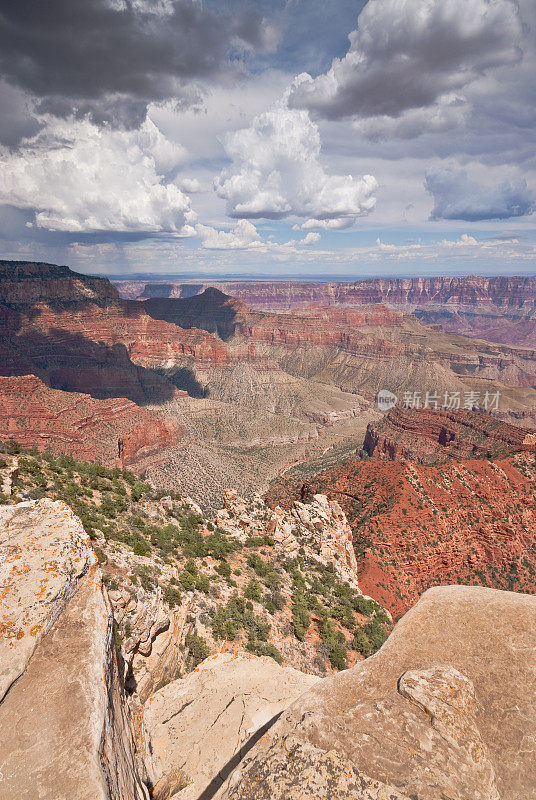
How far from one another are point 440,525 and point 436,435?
223ft

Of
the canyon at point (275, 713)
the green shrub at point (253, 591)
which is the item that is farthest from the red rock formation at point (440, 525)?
the canyon at point (275, 713)

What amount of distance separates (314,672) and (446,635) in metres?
14.5

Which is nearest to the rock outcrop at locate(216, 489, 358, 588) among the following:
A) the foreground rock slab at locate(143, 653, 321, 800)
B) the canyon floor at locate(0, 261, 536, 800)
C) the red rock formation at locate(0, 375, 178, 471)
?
the canyon floor at locate(0, 261, 536, 800)

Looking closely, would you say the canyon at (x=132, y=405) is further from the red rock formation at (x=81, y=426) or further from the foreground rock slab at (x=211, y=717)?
the foreground rock slab at (x=211, y=717)

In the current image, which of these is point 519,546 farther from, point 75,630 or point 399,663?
point 75,630

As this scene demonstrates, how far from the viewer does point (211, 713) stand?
13398mm

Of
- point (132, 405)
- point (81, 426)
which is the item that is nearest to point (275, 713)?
point (81, 426)

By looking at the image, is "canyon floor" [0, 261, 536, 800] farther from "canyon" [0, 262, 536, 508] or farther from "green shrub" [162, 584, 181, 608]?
"canyon" [0, 262, 536, 508]

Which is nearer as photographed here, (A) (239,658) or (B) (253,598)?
(A) (239,658)

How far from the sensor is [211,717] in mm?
13219

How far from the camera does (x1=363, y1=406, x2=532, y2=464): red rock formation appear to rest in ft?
275

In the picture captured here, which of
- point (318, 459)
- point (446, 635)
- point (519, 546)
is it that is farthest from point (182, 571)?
point (318, 459)

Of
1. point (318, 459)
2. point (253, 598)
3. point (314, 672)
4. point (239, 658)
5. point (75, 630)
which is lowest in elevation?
point (318, 459)

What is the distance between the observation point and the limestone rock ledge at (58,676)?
19.4ft
